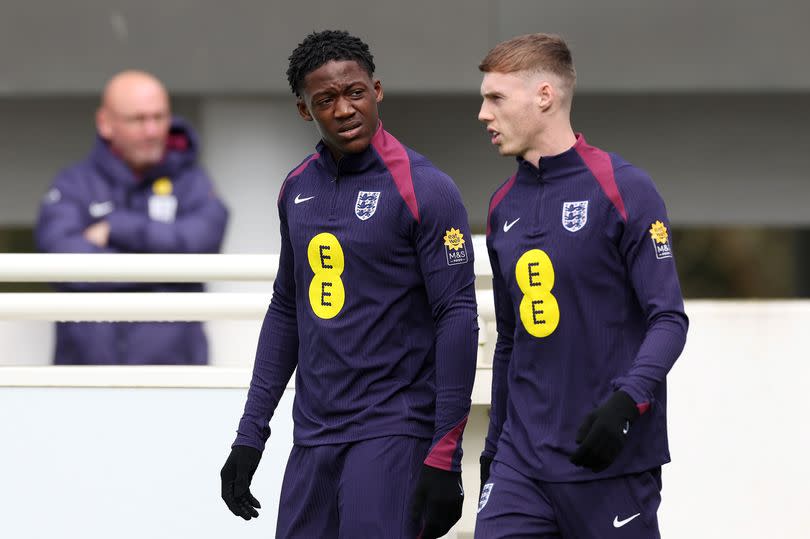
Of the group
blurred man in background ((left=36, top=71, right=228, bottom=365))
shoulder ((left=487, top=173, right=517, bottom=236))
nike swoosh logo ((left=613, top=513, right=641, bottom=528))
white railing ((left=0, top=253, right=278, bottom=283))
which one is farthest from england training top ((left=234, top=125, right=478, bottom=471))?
blurred man in background ((left=36, top=71, right=228, bottom=365))

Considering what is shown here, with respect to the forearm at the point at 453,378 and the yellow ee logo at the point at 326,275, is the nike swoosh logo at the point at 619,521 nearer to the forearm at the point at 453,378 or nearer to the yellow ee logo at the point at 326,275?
the forearm at the point at 453,378

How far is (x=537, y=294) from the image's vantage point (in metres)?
3.45

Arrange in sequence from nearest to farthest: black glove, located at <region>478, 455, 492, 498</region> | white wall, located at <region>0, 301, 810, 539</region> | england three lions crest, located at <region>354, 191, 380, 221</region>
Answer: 1. england three lions crest, located at <region>354, 191, 380, 221</region>
2. black glove, located at <region>478, 455, 492, 498</region>
3. white wall, located at <region>0, 301, 810, 539</region>

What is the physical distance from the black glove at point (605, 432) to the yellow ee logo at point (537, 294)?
0.33 metres

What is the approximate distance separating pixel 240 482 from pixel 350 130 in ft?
3.00

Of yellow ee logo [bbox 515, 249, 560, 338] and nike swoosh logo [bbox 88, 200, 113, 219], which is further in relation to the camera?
nike swoosh logo [bbox 88, 200, 113, 219]

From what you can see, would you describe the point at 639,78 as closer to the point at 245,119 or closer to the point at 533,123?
the point at 245,119

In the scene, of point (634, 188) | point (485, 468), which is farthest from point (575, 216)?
point (485, 468)

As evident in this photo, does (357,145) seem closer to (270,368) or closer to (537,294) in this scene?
(537,294)

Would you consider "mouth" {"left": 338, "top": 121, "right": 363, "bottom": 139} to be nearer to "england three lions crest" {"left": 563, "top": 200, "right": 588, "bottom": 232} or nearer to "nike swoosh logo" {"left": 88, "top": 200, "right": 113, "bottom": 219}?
"england three lions crest" {"left": 563, "top": 200, "right": 588, "bottom": 232}

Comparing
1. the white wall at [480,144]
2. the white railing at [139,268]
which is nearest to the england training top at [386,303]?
the white railing at [139,268]

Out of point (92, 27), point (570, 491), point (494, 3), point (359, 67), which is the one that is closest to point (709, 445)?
point (570, 491)

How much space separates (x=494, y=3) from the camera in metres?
8.66

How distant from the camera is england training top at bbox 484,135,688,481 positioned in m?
3.37
